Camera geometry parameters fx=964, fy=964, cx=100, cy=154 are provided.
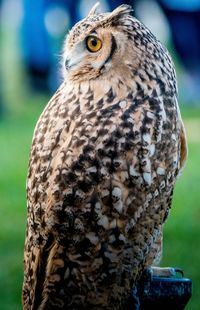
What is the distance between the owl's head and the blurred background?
4817 millimetres

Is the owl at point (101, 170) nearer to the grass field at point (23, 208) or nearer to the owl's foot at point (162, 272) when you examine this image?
the owl's foot at point (162, 272)

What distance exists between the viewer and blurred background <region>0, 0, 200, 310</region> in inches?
335

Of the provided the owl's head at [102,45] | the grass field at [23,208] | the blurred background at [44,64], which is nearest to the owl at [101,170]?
the owl's head at [102,45]

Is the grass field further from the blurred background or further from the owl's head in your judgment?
the owl's head

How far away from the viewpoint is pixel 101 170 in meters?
2.80

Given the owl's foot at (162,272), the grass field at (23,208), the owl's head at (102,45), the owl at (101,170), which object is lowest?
the grass field at (23,208)

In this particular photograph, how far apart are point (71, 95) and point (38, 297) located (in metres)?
0.62

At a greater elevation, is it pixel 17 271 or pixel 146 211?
pixel 146 211

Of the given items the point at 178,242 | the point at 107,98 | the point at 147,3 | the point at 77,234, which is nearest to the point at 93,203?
the point at 77,234

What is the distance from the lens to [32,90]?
10016mm

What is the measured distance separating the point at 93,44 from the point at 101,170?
0.40 m

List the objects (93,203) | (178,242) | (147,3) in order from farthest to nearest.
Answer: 1. (147,3)
2. (178,242)
3. (93,203)

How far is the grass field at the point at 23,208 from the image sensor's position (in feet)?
19.6

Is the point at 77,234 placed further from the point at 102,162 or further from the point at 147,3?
the point at 147,3
